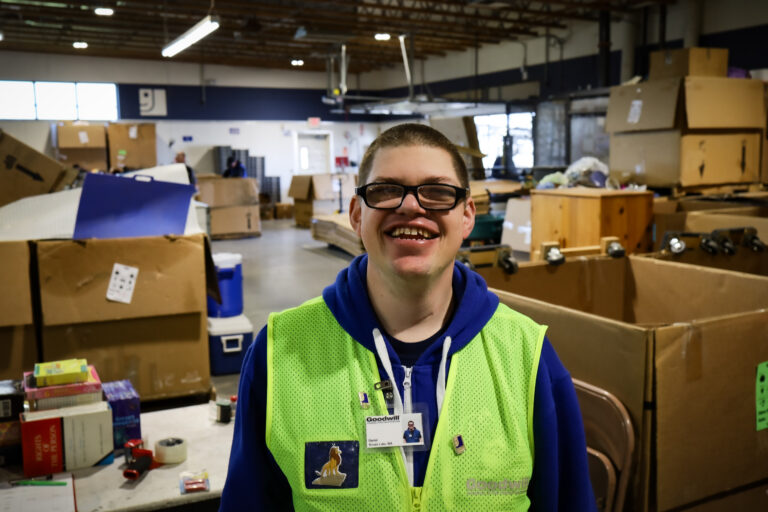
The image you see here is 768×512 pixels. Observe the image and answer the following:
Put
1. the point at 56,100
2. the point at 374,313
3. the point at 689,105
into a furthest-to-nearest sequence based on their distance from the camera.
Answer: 1. the point at 56,100
2. the point at 689,105
3. the point at 374,313

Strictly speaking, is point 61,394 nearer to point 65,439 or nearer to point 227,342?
point 65,439

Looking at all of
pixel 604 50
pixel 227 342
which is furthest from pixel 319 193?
pixel 227 342

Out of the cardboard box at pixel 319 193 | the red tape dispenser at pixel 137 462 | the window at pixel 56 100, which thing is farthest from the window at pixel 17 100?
the red tape dispenser at pixel 137 462

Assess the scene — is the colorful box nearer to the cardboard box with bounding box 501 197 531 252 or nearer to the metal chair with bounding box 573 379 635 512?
the metal chair with bounding box 573 379 635 512

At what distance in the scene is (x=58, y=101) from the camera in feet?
48.2

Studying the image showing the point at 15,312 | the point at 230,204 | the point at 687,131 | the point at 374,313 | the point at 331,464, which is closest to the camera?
the point at 331,464

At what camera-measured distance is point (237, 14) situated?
10.2 m

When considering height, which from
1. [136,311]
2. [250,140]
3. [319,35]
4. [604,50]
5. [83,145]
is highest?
[319,35]

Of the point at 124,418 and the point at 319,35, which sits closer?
the point at 124,418

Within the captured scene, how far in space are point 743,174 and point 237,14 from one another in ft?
24.9

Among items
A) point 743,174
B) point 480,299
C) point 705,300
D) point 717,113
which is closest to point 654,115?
point 717,113

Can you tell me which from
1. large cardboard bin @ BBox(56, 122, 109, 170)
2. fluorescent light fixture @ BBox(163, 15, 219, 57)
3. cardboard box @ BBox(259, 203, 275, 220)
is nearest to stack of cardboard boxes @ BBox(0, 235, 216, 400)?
fluorescent light fixture @ BBox(163, 15, 219, 57)

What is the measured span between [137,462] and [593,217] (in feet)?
10.6

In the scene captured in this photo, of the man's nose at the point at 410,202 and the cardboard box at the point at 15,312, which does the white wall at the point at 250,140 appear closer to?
the cardboard box at the point at 15,312
